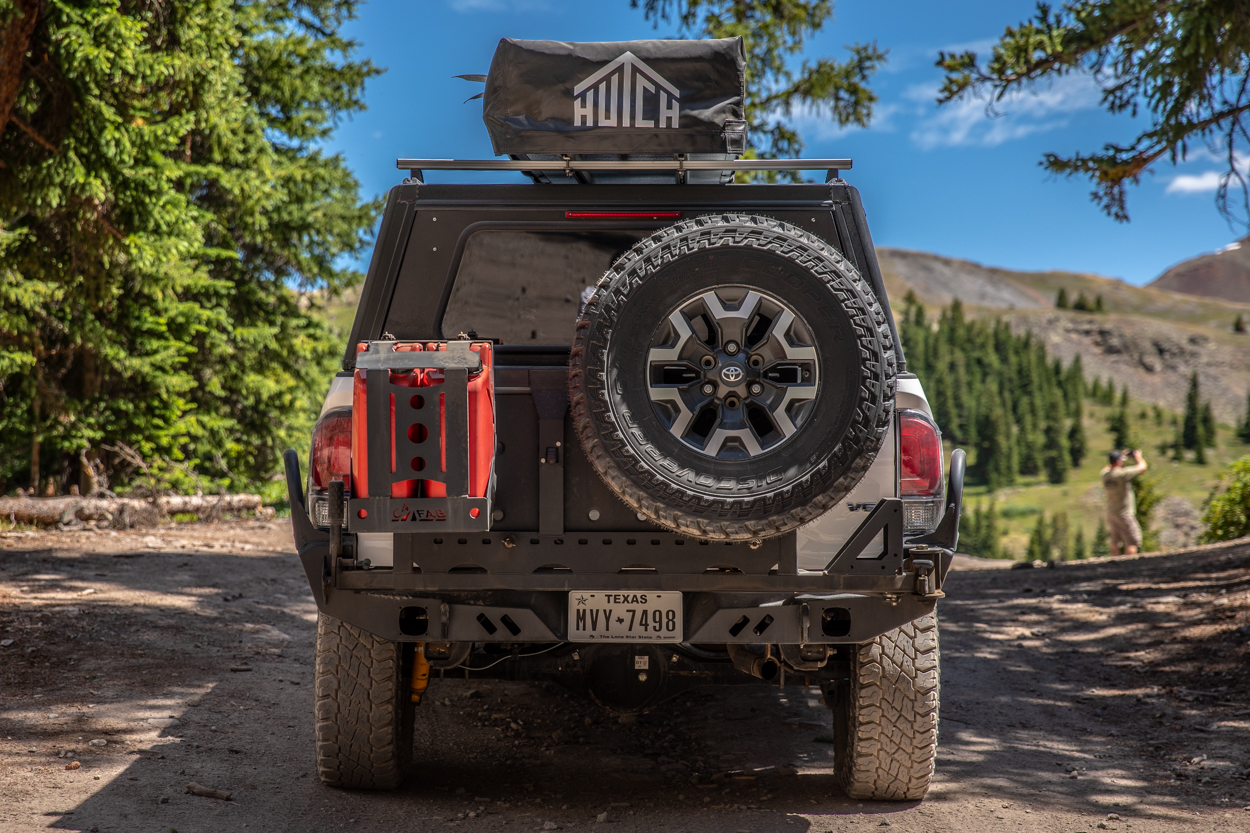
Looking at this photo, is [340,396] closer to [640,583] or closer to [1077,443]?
[640,583]

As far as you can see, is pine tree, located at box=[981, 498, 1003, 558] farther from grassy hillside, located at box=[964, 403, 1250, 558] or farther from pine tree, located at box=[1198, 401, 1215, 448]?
pine tree, located at box=[1198, 401, 1215, 448]

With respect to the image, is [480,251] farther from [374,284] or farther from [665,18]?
[665,18]

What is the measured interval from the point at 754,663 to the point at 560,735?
5.52 feet

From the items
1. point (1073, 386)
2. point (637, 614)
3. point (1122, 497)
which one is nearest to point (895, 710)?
point (637, 614)

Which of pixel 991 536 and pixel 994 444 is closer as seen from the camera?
pixel 991 536

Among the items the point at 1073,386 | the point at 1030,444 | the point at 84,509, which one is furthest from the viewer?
the point at 1073,386

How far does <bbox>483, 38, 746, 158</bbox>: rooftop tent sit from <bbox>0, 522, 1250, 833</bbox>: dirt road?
2504 millimetres

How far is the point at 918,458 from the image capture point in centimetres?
318

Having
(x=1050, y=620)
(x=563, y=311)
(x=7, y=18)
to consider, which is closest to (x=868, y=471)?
(x=563, y=311)

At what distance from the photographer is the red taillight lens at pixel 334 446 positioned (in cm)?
312

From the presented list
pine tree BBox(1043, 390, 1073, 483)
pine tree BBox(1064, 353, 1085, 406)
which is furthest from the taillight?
pine tree BBox(1064, 353, 1085, 406)

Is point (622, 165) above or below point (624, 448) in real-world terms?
above

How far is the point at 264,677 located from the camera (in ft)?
17.5

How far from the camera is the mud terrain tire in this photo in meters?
3.39
